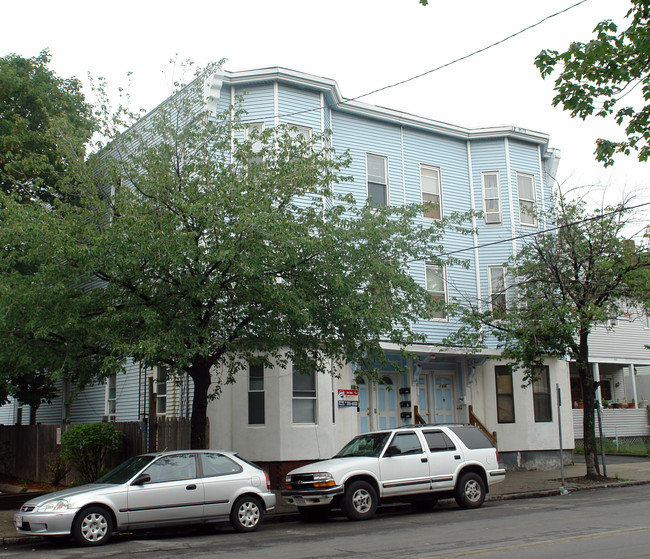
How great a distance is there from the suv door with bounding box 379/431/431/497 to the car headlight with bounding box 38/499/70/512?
5709mm

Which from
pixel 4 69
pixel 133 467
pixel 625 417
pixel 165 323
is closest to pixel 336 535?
pixel 133 467

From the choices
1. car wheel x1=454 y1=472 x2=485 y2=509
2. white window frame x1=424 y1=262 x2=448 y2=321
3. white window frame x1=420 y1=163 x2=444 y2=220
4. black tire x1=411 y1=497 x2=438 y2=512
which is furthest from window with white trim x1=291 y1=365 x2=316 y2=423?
white window frame x1=420 y1=163 x2=444 y2=220

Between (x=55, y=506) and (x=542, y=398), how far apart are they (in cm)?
1705

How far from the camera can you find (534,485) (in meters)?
18.8

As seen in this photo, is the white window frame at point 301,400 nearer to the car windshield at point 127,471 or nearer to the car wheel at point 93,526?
the car windshield at point 127,471

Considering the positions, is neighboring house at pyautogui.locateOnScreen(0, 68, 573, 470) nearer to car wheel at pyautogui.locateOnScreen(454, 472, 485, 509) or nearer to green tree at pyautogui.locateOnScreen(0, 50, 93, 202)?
car wheel at pyautogui.locateOnScreen(454, 472, 485, 509)

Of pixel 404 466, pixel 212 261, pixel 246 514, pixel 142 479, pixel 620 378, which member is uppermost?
pixel 212 261

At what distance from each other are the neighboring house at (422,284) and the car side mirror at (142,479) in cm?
664

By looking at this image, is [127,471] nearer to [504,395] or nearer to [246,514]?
[246,514]

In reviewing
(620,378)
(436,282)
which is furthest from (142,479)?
(620,378)

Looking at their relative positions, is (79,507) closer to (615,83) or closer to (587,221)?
(615,83)

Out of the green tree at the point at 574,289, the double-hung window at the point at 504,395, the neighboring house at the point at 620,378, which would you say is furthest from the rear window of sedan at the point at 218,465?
the neighboring house at the point at 620,378

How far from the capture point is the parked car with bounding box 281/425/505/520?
13430mm

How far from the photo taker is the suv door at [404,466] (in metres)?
13.9
